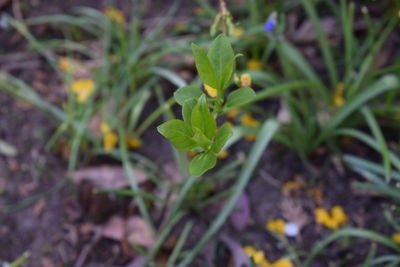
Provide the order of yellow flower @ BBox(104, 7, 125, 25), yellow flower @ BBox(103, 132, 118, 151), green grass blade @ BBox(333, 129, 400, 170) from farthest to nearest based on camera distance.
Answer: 1. yellow flower @ BBox(104, 7, 125, 25)
2. yellow flower @ BBox(103, 132, 118, 151)
3. green grass blade @ BBox(333, 129, 400, 170)

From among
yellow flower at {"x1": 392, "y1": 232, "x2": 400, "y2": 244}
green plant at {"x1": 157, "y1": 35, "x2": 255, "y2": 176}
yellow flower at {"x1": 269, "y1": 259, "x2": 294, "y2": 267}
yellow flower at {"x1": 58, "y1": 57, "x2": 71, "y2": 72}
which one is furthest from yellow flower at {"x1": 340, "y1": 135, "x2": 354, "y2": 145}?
yellow flower at {"x1": 58, "y1": 57, "x2": 71, "y2": 72}

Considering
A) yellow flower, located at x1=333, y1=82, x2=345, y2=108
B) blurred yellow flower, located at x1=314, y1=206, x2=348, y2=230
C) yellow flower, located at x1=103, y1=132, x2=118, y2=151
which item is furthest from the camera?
yellow flower, located at x1=103, y1=132, x2=118, y2=151

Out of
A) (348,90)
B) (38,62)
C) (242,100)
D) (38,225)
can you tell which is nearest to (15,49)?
(38,62)

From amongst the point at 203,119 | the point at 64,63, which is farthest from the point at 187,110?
the point at 64,63

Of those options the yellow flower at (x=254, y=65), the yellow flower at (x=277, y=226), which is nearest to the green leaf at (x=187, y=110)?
the yellow flower at (x=277, y=226)

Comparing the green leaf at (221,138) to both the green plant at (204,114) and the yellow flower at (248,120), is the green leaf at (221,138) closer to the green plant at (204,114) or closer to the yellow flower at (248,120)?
the green plant at (204,114)

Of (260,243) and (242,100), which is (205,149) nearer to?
(242,100)

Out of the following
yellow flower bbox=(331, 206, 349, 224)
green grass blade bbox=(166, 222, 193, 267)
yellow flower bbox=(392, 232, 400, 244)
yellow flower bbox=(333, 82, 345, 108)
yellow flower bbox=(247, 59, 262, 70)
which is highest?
yellow flower bbox=(247, 59, 262, 70)

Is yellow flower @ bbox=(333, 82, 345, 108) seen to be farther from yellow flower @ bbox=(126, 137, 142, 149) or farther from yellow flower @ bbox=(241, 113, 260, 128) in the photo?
yellow flower @ bbox=(126, 137, 142, 149)
